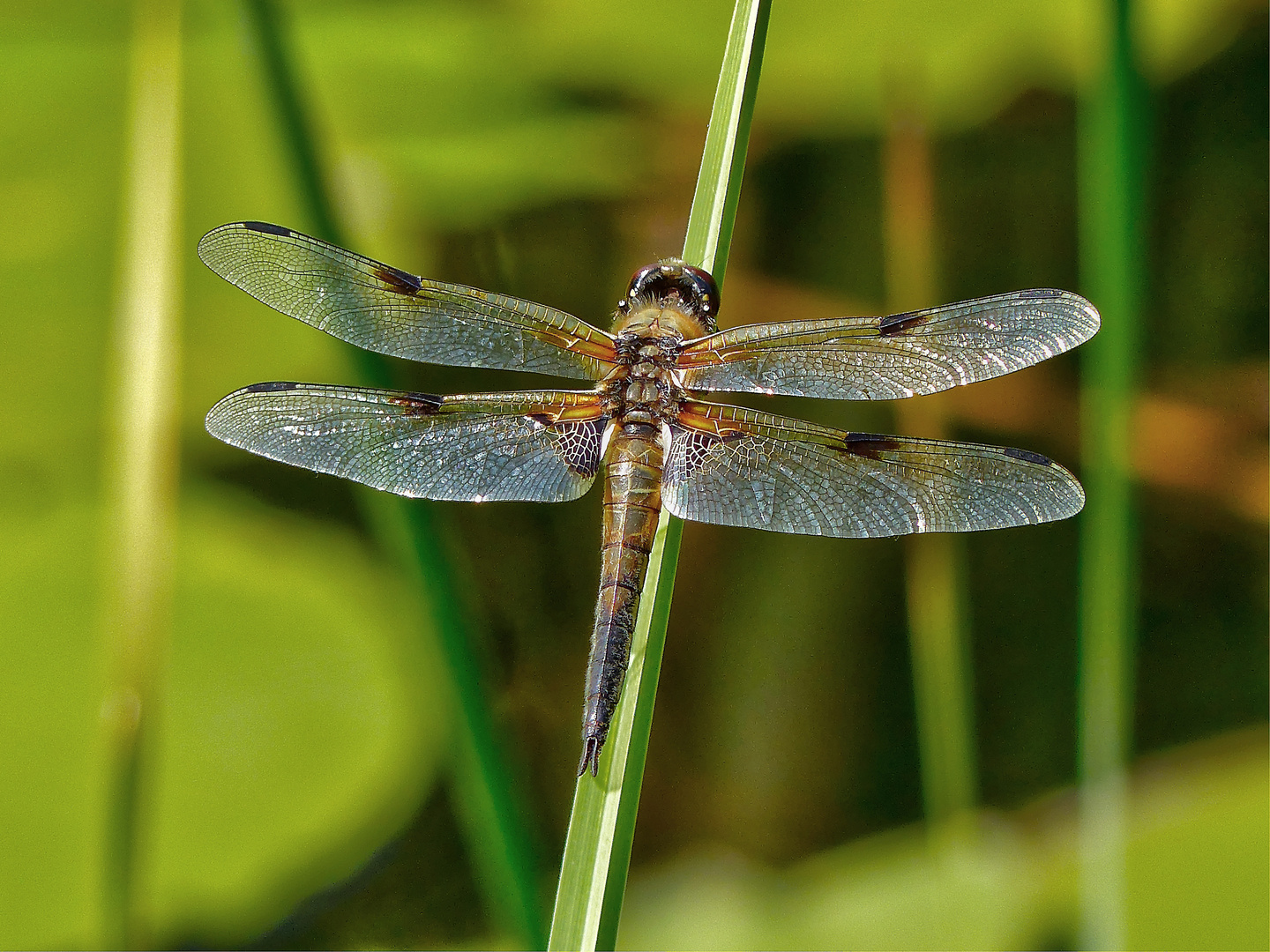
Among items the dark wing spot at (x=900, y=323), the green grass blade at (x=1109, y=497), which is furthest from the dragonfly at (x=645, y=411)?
the green grass blade at (x=1109, y=497)

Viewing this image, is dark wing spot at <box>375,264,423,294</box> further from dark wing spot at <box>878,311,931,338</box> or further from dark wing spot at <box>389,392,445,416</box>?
dark wing spot at <box>878,311,931,338</box>

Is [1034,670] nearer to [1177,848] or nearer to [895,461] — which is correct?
[1177,848]

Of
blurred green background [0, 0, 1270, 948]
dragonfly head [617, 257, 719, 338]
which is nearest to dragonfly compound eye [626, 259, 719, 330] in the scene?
dragonfly head [617, 257, 719, 338]

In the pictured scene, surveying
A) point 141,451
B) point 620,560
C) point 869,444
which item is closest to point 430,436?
point 620,560

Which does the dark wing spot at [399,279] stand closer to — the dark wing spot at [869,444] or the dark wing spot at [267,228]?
the dark wing spot at [267,228]

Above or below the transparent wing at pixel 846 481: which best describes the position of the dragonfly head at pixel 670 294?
above
